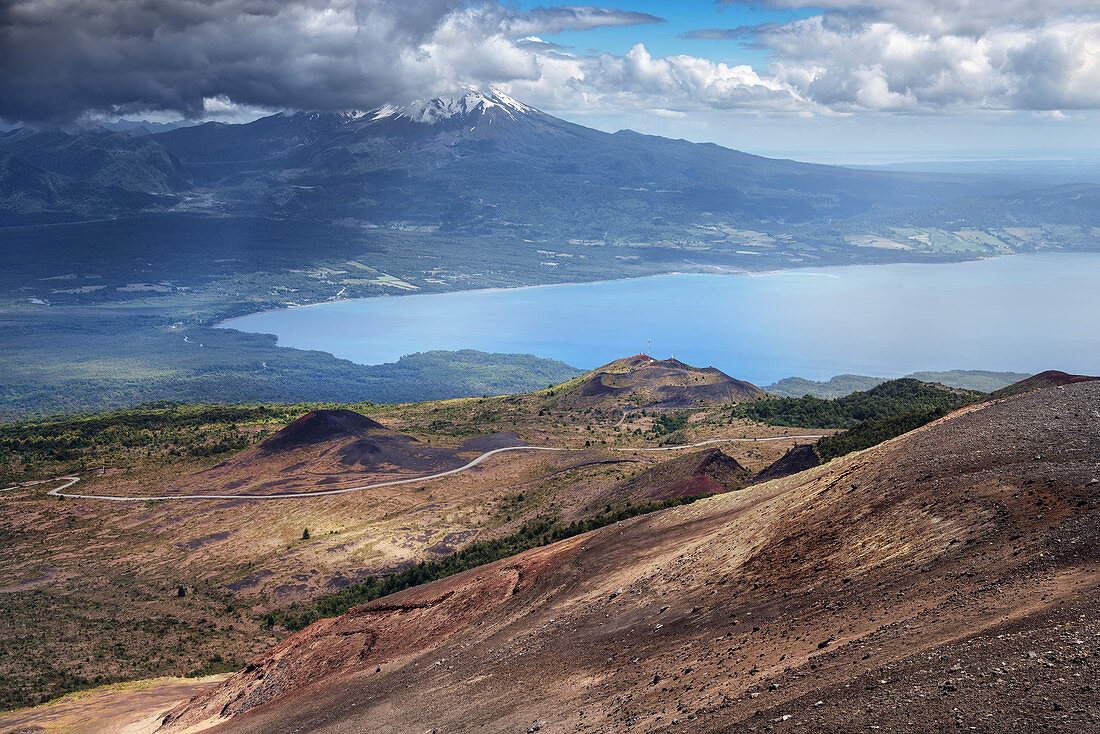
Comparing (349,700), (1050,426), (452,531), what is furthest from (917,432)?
(452,531)

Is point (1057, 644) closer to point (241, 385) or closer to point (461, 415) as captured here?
point (461, 415)

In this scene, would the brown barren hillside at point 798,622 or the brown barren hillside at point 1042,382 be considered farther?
the brown barren hillside at point 1042,382

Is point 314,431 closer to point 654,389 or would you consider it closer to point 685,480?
point 654,389

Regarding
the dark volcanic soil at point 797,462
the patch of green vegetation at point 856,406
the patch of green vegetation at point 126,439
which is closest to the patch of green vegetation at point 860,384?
the patch of green vegetation at point 856,406

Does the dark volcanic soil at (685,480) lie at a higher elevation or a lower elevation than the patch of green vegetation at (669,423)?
higher

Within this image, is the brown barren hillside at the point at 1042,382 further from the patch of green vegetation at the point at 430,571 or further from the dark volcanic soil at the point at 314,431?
the dark volcanic soil at the point at 314,431

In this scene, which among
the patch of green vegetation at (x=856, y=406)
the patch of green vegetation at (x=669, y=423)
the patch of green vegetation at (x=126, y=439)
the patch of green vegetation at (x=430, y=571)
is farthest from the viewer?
the patch of green vegetation at (x=669, y=423)
